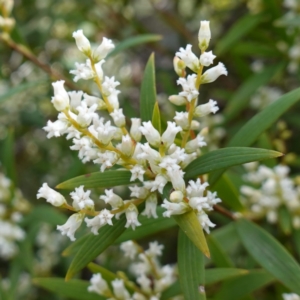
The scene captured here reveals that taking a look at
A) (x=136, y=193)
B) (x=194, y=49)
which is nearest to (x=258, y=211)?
(x=136, y=193)

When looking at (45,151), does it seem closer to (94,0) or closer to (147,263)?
(94,0)

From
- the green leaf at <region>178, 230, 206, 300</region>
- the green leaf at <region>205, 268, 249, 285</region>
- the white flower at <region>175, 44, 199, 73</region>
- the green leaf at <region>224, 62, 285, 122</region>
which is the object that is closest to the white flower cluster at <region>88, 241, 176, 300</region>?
the green leaf at <region>205, 268, 249, 285</region>

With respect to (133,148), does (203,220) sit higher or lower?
lower

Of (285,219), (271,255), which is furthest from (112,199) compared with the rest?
(285,219)

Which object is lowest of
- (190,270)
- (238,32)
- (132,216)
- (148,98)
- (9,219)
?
(190,270)

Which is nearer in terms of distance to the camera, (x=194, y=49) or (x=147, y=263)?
(x=147, y=263)

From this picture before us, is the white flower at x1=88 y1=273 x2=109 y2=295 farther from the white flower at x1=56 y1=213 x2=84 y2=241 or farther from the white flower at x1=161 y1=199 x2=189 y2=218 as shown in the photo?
the white flower at x1=161 y1=199 x2=189 y2=218

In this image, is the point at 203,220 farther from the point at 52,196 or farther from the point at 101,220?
the point at 52,196
